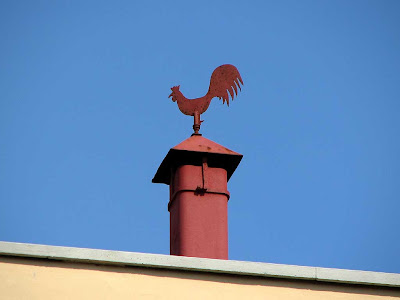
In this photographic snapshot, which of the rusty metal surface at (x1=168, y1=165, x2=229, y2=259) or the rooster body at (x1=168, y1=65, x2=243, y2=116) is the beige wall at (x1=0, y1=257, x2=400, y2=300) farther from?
the rooster body at (x1=168, y1=65, x2=243, y2=116)

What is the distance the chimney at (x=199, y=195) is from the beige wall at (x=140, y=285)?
1193mm

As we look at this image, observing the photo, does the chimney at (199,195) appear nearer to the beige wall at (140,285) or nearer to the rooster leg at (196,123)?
the rooster leg at (196,123)

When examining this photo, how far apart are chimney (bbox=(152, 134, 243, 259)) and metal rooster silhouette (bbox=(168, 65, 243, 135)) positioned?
0.56 metres

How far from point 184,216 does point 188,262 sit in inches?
59.1

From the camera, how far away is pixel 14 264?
715 cm

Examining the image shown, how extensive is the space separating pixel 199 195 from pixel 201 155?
49cm

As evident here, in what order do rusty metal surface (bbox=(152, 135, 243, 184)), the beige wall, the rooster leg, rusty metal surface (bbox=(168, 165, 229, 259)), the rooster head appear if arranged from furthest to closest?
1. the rooster head
2. the rooster leg
3. rusty metal surface (bbox=(152, 135, 243, 184))
4. rusty metal surface (bbox=(168, 165, 229, 259))
5. the beige wall

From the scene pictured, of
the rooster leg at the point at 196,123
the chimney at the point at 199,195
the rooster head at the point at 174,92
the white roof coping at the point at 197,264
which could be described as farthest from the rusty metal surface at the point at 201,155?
the white roof coping at the point at 197,264

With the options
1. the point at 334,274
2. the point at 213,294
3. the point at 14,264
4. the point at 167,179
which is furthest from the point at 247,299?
the point at 167,179

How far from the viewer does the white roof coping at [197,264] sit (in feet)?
23.5

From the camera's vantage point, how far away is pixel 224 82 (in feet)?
33.7

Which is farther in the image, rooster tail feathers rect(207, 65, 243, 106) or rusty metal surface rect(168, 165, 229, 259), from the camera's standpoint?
rooster tail feathers rect(207, 65, 243, 106)

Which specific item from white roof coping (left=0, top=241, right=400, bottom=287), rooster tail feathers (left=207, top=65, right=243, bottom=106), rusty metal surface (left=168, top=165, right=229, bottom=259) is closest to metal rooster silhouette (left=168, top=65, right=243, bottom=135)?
rooster tail feathers (left=207, top=65, right=243, bottom=106)

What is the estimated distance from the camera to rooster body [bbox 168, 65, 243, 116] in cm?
1003
